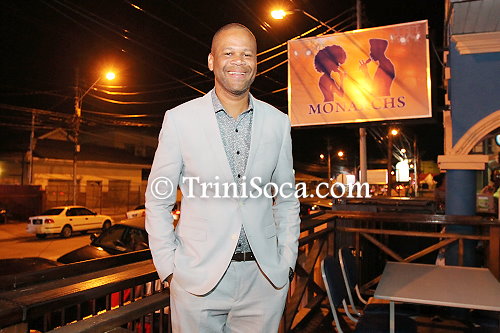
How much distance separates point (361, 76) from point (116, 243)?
5.64 meters

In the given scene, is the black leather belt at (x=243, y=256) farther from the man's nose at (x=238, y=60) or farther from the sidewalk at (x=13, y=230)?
the sidewalk at (x=13, y=230)

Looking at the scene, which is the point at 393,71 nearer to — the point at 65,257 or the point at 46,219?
the point at 65,257

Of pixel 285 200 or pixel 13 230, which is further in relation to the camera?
pixel 13 230

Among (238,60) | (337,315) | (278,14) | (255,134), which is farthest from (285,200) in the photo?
(278,14)

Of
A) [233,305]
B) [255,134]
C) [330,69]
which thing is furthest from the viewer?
[330,69]

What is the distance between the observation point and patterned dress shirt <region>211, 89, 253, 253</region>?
73.4 inches

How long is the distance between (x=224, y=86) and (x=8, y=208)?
25.0 m

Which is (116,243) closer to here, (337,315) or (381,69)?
(337,315)

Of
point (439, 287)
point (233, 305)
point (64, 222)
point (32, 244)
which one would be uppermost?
point (233, 305)

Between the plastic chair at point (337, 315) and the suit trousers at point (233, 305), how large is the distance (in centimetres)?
143

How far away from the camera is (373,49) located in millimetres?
7645

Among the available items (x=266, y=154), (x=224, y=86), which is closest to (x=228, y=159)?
(x=266, y=154)

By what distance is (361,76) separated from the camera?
25.0ft

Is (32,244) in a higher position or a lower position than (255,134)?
lower
